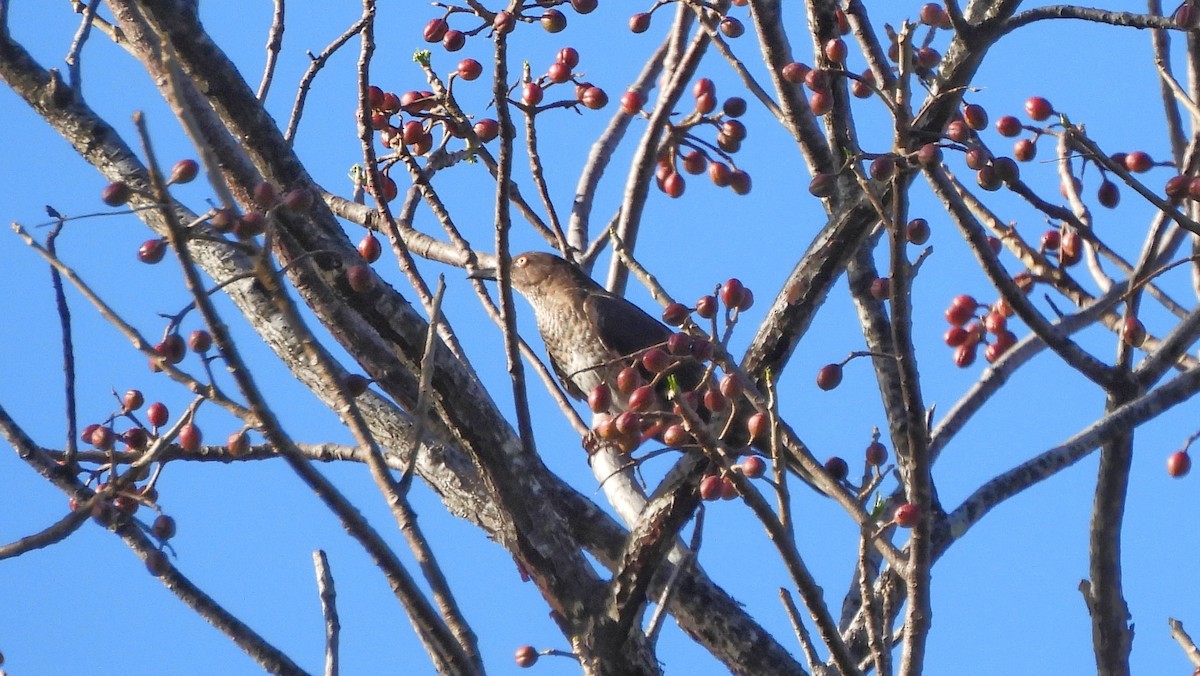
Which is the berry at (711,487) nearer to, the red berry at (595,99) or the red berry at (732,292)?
the red berry at (732,292)

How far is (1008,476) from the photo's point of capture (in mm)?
2973

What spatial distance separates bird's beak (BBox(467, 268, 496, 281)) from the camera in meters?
3.90

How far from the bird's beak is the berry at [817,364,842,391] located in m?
1.33

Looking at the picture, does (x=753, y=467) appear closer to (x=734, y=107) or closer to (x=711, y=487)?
(x=711, y=487)

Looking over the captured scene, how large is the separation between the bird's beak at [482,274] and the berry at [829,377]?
133cm

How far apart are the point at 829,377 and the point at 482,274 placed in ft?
5.99

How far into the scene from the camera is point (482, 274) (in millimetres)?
4277

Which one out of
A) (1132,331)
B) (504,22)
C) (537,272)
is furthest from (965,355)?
(537,272)

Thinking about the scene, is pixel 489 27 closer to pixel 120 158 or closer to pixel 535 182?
pixel 120 158

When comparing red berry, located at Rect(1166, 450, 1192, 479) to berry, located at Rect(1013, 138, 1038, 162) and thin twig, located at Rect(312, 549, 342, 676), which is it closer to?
berry, located at Rect(1013, 138, 1038, 162)

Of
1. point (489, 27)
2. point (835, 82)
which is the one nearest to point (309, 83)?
point (489, 27)

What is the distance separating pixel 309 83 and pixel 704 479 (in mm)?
1628

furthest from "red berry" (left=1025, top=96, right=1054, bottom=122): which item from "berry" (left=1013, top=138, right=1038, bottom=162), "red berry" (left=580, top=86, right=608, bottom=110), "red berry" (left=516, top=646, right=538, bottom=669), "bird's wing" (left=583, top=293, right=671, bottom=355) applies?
"bird's wing" (left=583, top=293, right=671, bottom=355)

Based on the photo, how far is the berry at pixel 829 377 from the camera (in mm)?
2676
